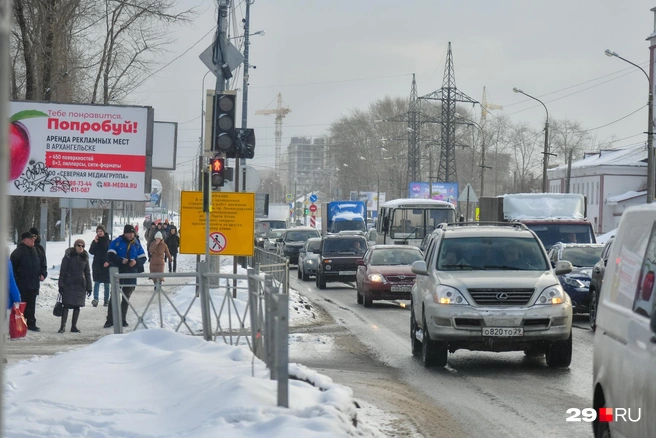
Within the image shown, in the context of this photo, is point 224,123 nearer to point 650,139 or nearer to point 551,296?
point 551,296

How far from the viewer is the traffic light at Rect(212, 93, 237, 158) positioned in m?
16.2

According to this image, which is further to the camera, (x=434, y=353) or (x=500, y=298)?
(x=434, y=353)

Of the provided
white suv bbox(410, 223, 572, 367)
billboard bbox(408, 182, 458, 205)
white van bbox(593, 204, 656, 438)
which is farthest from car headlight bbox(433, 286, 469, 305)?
billboard bbox(408, 182, 458, 205)

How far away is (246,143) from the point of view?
17.5m

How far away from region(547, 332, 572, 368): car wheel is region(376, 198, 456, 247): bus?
84.4 ft

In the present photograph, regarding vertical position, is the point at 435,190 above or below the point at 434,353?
above

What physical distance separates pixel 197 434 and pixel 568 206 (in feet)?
74.5

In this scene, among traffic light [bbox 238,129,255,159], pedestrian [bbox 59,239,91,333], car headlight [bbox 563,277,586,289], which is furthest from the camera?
car headlight [bbox 563,277,586,289]

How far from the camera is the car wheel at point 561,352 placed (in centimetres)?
1280

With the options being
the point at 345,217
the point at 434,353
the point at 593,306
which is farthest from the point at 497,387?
the point at 345,217

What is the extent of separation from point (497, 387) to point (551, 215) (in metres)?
17.4

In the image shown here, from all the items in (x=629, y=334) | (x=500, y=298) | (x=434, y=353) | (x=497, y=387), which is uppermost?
(x=629, y=334)

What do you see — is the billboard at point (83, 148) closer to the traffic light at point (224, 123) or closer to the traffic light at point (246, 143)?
the traffic light at point (246, 143)

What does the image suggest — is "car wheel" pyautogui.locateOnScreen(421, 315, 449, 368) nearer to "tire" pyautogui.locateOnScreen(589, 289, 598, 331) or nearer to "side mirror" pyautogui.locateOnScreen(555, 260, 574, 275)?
"side mirror" pyautogui.locateOnScreen(555, 260, 574, 275)
